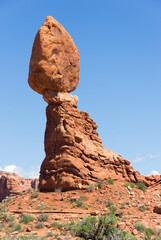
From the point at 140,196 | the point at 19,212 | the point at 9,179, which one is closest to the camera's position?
the point at 19,212

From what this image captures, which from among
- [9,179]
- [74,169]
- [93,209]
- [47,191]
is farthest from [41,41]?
[9,179]

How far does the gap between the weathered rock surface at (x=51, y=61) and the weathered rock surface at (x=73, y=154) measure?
1.20m

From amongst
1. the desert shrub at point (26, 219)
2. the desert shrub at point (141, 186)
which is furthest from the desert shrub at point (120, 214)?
the desert shrub at point (141, 186)

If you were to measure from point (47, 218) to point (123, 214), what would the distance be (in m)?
6.18

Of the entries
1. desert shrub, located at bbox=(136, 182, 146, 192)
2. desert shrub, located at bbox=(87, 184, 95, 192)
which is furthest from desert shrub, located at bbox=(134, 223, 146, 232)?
desert shrub, located at bbox=(136, 182, 146, 192)

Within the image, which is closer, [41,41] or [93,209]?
[93,209]

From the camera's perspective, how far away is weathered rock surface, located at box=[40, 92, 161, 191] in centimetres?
2267

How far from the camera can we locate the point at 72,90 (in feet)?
90.5

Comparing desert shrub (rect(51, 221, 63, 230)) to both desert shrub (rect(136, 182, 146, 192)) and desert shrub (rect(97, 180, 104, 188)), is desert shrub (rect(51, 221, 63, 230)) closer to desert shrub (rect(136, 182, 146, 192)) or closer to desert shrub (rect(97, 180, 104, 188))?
desert shrub (rect(97, 180, 104, 188))

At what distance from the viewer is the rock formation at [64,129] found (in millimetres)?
22922

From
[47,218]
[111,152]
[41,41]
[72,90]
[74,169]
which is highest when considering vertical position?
[41,41]

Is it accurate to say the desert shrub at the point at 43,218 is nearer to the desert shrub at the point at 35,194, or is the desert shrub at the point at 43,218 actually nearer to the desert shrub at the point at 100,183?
the desert shrub at the point at 35,194

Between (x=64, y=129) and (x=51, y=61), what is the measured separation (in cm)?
683

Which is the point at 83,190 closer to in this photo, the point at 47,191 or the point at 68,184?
the point at 68,184
